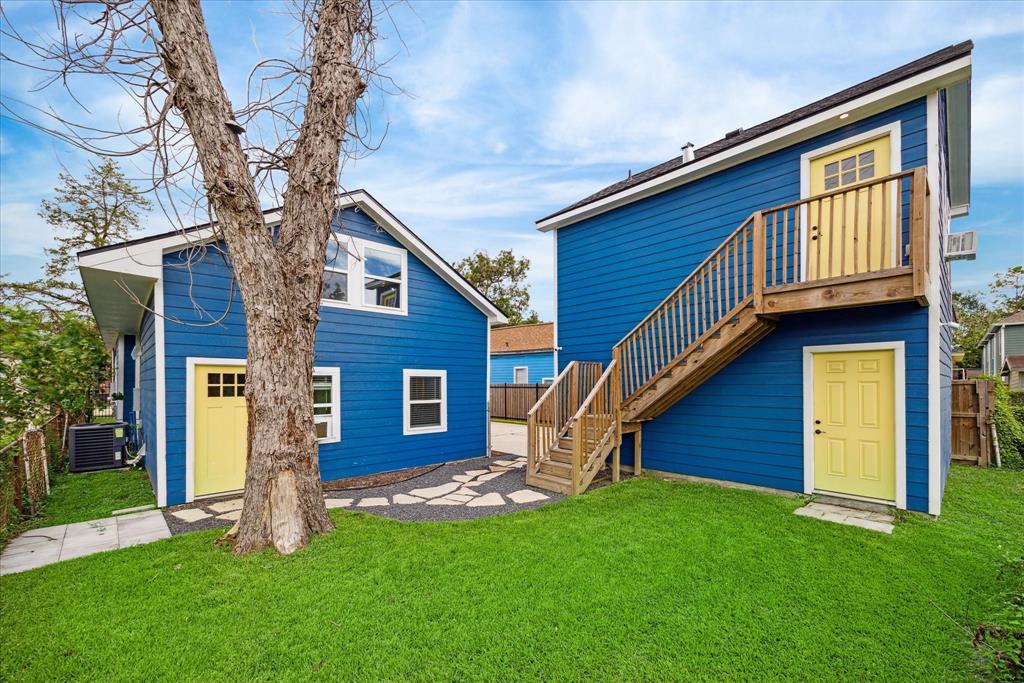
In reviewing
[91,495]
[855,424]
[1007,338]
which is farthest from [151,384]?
[1007,338]

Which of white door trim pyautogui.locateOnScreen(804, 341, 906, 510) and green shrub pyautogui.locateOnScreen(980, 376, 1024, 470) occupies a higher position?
A: white door trim pyautogui.locateOnScreen(804, 341, 906, 510)

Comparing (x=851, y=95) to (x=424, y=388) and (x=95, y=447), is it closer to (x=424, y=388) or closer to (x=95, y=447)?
(x=424, y=388)

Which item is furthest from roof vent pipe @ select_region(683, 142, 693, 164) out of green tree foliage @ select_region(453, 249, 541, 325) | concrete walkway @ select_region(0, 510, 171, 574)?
green tree foliage @ select_region(453, 249, 541, 325)

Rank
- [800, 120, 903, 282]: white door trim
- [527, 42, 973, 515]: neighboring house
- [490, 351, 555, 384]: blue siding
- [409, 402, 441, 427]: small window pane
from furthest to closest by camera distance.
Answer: [490, 351, 555, 384]: blue siding
[409, 402, 441, 427]: small window pane
[800, 120, 903, 282]: white door trim
[527, 42, 973, 515]: neighboring house

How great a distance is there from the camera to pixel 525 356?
18578 millimetres

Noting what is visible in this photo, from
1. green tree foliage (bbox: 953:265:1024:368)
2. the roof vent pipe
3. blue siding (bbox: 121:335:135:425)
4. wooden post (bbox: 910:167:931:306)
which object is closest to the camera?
wooden post (bbox: 910:167:931:306)

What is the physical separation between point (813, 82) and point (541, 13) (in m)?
5.20

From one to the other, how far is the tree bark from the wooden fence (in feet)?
39.0

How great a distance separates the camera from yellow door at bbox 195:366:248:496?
568 centimetres

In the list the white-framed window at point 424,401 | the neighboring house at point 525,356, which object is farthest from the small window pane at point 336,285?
the neighboring house at point 525,356

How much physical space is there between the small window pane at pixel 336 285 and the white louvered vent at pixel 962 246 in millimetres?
9587

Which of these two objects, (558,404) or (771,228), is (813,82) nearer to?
(771,228)

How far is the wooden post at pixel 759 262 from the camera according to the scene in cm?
505

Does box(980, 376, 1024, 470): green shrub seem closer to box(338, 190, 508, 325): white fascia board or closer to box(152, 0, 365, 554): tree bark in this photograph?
box(338, 190, 508, 325): white fascia board
